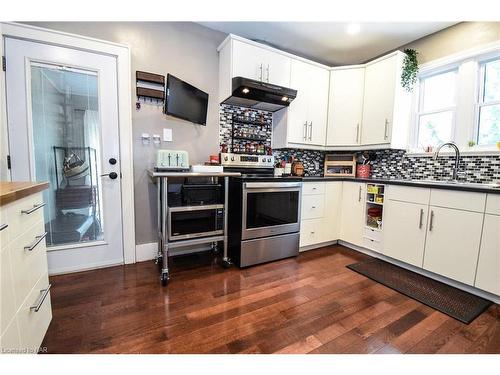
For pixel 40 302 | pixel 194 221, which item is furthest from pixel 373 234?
pixel 40 302

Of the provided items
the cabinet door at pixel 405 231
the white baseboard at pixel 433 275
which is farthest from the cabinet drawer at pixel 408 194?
the white baseboard at pixel 433 275

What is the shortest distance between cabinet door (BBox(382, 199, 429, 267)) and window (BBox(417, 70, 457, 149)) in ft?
3.35

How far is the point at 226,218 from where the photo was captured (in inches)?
85.4

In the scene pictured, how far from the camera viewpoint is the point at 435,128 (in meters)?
2.58

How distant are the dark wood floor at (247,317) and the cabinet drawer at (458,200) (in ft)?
2.47

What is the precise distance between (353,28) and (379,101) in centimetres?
87

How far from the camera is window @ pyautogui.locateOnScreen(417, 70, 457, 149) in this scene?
2.46 metres

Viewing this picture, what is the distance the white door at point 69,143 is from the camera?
1.79m

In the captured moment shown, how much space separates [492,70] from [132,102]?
3.58m

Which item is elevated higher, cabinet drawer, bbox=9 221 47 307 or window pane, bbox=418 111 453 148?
window pane, bbox=418 111 453 148

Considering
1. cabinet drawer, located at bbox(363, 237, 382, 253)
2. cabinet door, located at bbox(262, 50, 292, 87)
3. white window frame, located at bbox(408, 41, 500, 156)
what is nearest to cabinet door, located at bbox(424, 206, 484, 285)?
cabinet drawer, located at bbox(363, 237, 382, 253)

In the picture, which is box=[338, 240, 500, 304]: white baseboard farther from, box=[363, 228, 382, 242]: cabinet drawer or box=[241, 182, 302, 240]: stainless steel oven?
box=[241, 182, 302, 240]: stainless steel oven

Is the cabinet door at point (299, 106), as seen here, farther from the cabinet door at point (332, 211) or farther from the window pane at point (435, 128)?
the window pane at point (435, 128)

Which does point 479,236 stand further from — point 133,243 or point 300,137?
point 133,243
